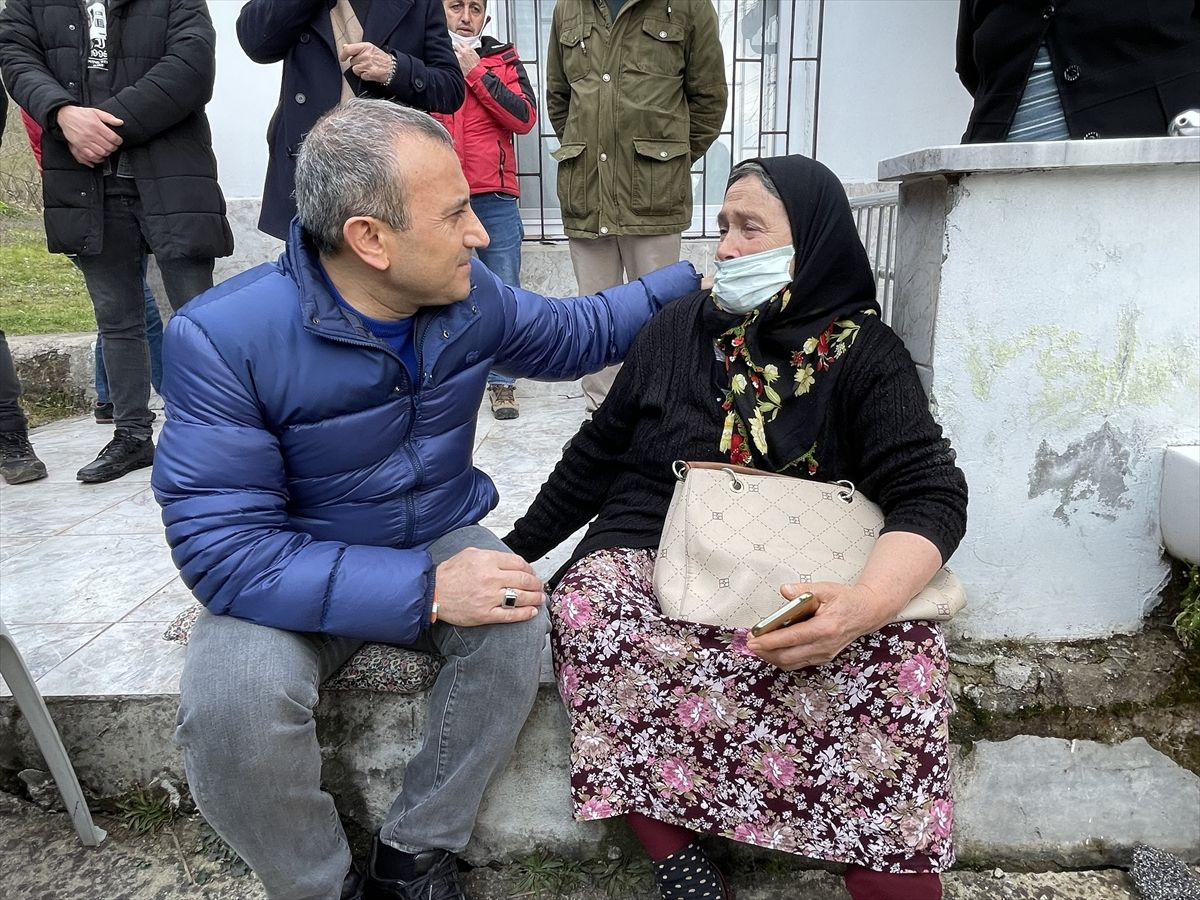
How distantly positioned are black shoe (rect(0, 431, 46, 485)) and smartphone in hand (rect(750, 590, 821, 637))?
3.26 metres

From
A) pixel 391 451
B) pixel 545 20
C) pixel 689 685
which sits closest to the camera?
pixel 689 685

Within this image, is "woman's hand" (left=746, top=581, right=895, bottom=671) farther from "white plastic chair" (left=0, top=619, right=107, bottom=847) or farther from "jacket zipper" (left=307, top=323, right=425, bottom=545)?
"white plastic chair" (left=0, top=619, right=107, bottom=847)

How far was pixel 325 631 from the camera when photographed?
158 centimetres

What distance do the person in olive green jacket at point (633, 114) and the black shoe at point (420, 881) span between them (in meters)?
2.61

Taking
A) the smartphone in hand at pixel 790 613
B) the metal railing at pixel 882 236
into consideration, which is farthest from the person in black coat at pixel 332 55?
the smartphone in hand at pixel 790 613

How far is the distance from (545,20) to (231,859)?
14.4ft

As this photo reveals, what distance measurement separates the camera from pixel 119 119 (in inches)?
122

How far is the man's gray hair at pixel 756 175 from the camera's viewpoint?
179cm

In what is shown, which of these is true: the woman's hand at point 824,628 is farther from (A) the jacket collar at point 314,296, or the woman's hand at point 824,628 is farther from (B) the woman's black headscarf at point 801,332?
(A) the jacket collar at point 314,296

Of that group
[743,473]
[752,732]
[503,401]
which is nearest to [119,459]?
[503,401]

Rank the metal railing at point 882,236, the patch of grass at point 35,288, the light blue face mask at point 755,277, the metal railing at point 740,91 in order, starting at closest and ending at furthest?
the light blue face mask at point 755,277 → the metal railing at point 882,236 → the metal railing at point 740,91 → the patch of grass at point 35,288

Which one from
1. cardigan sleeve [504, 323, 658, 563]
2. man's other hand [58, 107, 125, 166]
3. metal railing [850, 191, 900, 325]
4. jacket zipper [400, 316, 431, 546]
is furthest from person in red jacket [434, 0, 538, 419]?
jacket zipper [400, 316, 431, 546]

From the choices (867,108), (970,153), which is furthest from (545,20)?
(970,153)

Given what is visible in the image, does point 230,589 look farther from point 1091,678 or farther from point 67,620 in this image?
point 1091,678
